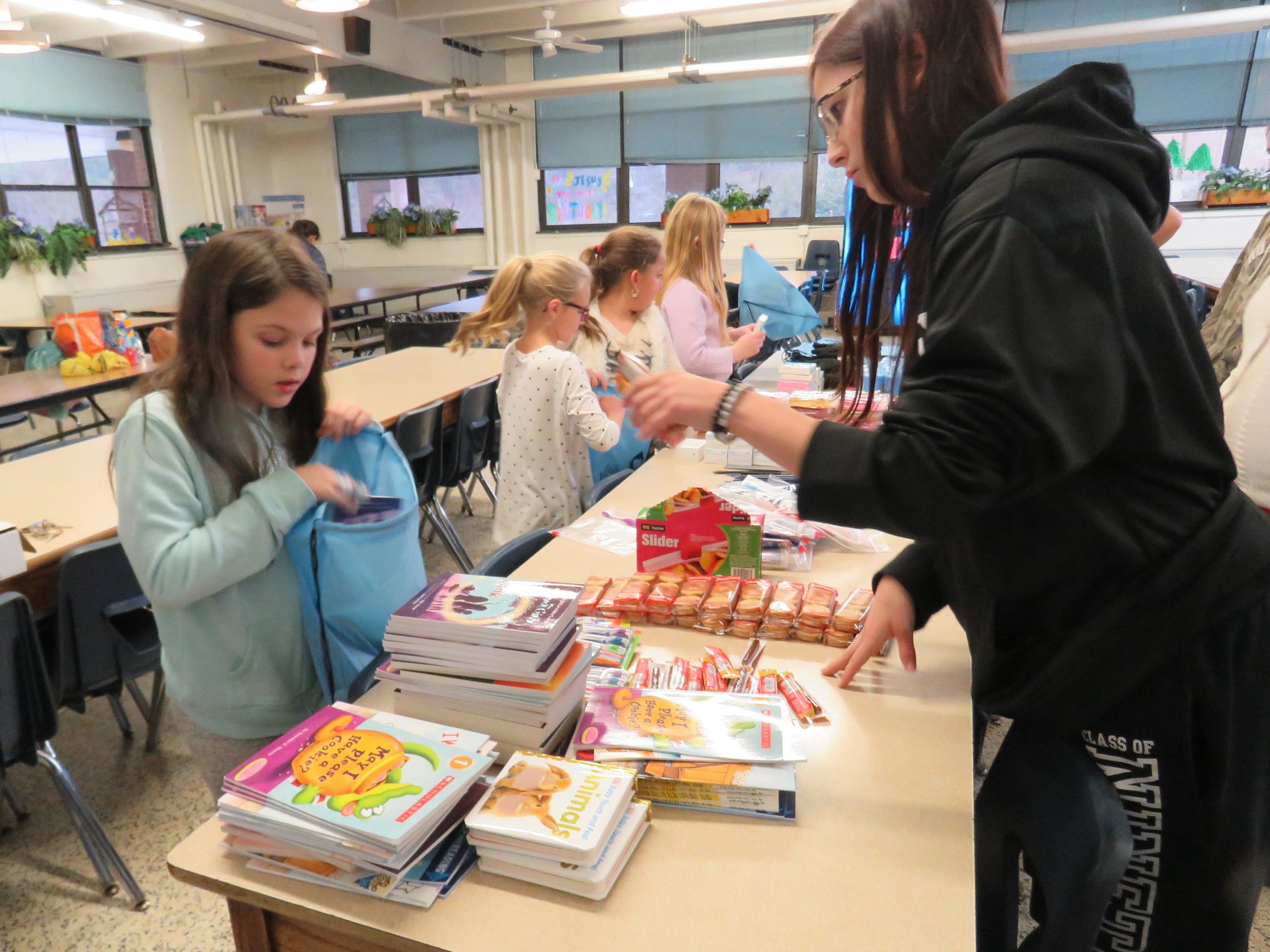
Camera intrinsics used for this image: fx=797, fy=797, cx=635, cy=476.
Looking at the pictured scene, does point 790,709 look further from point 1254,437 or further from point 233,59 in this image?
point 233,59

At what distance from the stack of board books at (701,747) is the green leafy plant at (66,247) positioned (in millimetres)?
8963

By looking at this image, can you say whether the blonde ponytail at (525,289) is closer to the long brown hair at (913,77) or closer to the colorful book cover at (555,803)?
the long brown hair at (913,77)

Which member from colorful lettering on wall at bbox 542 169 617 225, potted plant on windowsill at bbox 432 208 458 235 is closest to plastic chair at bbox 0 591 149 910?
colorful lettering on wall at bbox 542 169 617 225

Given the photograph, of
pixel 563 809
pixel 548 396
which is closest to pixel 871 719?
pixel 563 809

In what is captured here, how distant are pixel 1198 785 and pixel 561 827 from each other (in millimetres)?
722

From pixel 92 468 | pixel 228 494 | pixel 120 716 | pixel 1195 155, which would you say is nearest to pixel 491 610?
pixel 228 494

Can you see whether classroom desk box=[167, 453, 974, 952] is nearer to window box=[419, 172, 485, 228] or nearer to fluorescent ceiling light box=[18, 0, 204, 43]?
fluorescent ceiling light box=[18, 0, 204, 43]

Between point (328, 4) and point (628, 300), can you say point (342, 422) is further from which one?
point (328, 4)

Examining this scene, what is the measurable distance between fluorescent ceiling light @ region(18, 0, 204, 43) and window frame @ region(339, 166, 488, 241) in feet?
13.0

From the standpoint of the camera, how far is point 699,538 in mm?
1517

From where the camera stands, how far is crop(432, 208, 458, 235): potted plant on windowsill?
33.4ft

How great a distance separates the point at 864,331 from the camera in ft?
4.02

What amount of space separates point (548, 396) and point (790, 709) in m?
1.34

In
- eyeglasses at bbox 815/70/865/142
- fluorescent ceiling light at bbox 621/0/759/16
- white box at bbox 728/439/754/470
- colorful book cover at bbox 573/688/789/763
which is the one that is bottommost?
white box at bbox 728/439/754/470
